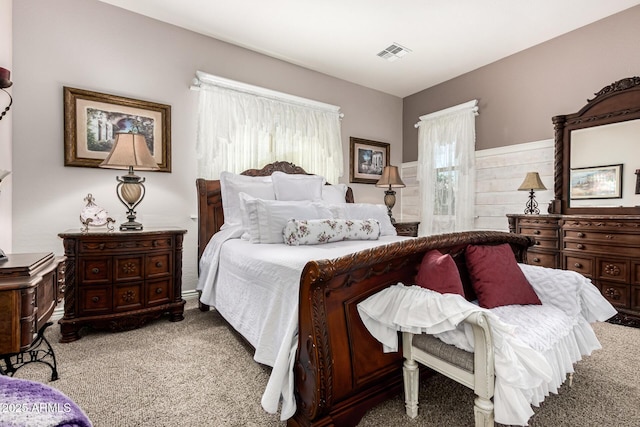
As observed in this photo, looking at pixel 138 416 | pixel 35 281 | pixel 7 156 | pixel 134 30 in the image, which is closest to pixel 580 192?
pixel 138 416

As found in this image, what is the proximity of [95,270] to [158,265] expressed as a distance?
1.40 ft

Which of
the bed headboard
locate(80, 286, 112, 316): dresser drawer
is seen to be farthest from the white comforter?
locate(80, 286, 112, 316): dresser drawer

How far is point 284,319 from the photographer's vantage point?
1517mm

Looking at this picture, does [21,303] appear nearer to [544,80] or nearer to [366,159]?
[366,159]

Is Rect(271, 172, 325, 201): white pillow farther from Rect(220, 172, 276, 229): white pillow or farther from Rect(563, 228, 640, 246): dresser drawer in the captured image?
Rect(563, 228, 640, 246): dresser drawer

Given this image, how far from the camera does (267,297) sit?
1708 mm

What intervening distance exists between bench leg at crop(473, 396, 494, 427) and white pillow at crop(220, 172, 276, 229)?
226cm

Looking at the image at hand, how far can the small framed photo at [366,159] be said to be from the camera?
4.59 metres

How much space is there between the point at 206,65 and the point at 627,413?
13.6 feet

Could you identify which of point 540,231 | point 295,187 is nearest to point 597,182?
point 540,231

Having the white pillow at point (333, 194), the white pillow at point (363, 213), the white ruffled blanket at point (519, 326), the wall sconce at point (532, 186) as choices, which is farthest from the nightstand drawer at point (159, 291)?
the wall sconce at point (532, 186)

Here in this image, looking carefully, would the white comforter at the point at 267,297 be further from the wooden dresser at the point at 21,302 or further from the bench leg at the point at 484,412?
the wooden dresser at the point at 21,302

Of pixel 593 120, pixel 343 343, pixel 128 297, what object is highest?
pixel 593 120

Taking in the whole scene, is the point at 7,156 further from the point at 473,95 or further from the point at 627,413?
the point at 473,95
